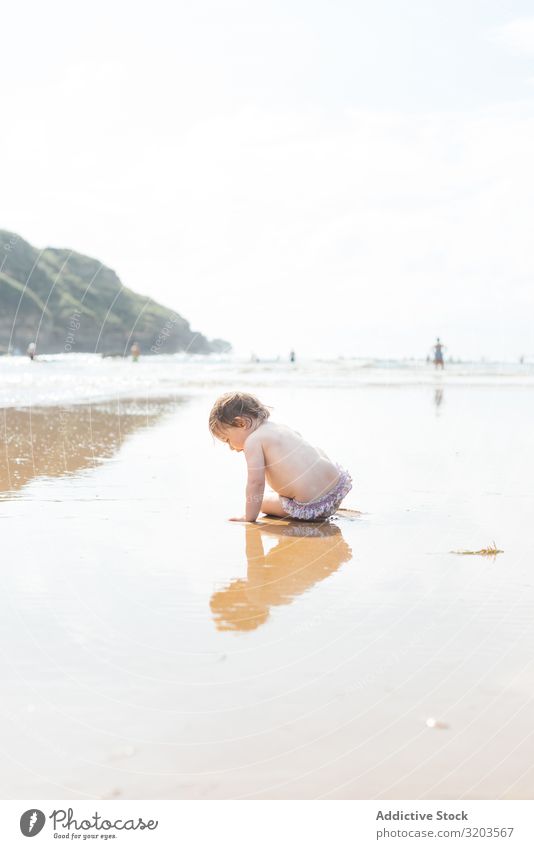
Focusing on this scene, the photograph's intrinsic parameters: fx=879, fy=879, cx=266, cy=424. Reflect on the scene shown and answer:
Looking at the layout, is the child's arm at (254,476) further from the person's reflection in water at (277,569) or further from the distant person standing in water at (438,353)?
the distant person standing in water at (438,353)

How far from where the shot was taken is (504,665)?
3426mm

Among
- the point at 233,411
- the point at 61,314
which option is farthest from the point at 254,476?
the point at 61,314

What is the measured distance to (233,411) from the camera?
6516mm

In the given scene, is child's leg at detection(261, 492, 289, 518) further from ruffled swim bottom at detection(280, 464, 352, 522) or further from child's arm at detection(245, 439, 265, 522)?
child's arm at detection(245, 439, 265, 522)

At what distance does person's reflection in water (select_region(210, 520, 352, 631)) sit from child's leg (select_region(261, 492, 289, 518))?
0.10 metres

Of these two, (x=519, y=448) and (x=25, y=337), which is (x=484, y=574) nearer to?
(x=519, y=448)

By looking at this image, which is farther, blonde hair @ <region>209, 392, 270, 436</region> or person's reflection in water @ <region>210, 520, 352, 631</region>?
blonde hair @ <region>209, 392, 270, 436</region>

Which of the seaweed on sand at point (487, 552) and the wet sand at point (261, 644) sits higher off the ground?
the seaweed on sand at point (487, 552)

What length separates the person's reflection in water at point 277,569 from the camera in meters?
4.10

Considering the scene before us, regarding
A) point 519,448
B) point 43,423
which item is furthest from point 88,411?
point 519,448

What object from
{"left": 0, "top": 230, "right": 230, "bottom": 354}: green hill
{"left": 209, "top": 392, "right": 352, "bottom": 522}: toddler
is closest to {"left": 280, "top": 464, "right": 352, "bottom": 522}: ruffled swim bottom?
{"left": 209, "top": 392, "right": 352, "bottom": 522}: toddler

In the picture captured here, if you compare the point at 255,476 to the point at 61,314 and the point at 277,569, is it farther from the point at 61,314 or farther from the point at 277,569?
the point at 61,314

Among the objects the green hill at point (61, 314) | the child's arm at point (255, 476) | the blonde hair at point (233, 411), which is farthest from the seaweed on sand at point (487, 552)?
the green hill at point (61, 314)

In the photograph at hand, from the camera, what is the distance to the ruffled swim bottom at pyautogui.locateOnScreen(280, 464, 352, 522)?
21.5ft
